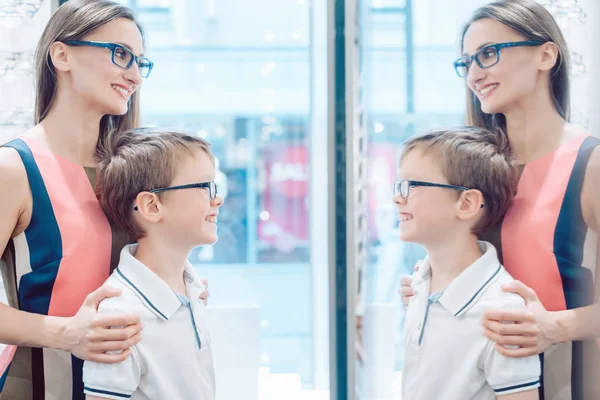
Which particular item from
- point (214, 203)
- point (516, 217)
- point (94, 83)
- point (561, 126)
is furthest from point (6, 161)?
point (561, 126)

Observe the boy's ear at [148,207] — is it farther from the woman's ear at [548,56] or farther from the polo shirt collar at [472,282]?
the woman's ear at [548,56]

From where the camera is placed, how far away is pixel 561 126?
6.30 ft

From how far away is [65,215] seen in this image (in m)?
1.93

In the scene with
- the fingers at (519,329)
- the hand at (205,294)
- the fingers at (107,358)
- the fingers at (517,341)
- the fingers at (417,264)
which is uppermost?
the fingers at (417,264)

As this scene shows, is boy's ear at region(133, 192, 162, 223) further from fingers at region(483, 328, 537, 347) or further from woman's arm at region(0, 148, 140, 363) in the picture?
fingers at region(483, 328, 537, 347)

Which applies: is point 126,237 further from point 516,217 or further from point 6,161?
point 516,217

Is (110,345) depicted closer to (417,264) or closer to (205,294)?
(205,294)

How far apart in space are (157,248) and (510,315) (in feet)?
3.73

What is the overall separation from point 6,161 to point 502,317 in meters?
1.62

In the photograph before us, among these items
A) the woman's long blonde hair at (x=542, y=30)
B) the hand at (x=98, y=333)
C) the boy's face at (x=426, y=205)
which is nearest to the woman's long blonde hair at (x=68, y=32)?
the hand at (x=98, y=333)

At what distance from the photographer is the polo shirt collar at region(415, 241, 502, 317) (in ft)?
6.36

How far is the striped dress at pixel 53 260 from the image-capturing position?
6.30 feet

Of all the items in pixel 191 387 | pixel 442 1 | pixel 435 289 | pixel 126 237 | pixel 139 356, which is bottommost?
pixel 191 387

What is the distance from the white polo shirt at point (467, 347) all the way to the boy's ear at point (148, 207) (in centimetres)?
93
